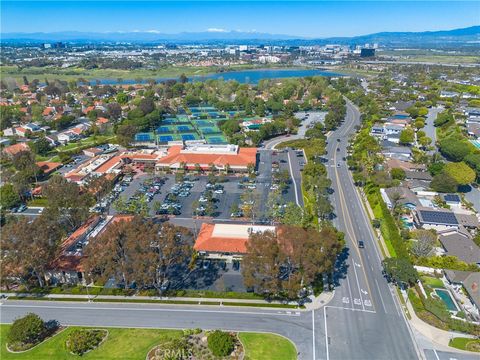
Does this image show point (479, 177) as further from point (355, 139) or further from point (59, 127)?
point (59, 127)

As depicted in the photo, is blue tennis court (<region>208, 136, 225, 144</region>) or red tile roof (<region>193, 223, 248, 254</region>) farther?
blue tennis court (<region>208, 136, 225, 144</region>)

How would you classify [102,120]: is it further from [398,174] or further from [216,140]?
[398,174]

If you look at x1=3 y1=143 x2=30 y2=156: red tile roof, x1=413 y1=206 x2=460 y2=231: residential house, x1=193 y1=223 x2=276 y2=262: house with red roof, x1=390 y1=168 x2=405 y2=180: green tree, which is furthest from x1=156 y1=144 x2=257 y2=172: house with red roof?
x1=3 y1=143 x2=30 y2=156: red tile roof

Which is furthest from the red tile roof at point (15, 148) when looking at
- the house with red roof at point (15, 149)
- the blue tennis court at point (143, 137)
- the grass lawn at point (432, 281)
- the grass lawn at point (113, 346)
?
the grass lawn at point (432, 281)

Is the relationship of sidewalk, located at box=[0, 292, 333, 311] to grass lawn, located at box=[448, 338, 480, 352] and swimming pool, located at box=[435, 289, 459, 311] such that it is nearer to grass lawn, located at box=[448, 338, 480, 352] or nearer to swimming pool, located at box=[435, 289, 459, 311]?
grass lawn, located at box=[448, 338, 480, 352]

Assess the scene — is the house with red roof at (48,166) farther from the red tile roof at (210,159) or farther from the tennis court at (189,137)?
the tennis court at (189,137)

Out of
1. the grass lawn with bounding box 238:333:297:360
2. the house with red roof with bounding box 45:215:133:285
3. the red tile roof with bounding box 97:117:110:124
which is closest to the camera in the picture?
the grass lawn with bounding box 238:333:297:360

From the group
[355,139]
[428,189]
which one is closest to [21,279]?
[428,189]
